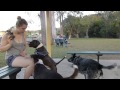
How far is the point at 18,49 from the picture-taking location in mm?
3508

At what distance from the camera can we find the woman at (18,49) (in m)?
3.26

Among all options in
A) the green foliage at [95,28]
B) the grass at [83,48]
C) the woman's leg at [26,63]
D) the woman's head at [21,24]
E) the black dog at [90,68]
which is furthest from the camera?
the green foliage at [95,28]

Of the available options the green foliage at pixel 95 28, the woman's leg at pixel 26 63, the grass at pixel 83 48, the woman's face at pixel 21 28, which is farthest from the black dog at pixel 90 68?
the green foliage at pixel 95 28

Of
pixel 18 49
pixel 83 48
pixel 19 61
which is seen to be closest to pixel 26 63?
pixel 19 61

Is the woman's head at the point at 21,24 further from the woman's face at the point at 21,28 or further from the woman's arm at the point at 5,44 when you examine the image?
the woman's arm at the point at 5,44

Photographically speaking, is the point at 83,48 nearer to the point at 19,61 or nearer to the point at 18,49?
the point at 18,49

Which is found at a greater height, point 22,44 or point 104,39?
point 22,44

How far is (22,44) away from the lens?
3559mm
